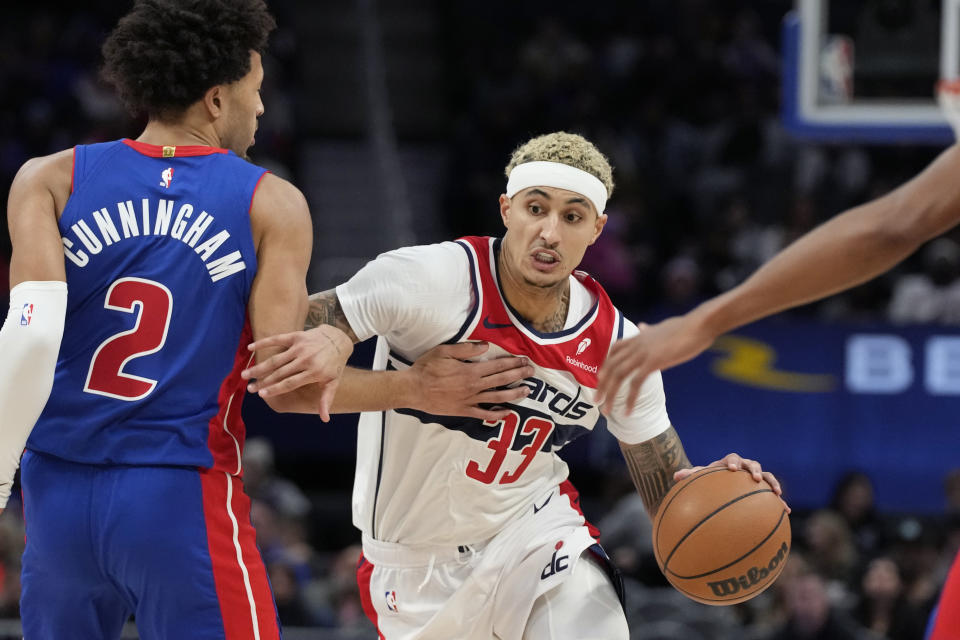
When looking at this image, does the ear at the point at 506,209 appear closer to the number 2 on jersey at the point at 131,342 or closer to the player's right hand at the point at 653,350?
the number 2 on jersey at the point at 131,342

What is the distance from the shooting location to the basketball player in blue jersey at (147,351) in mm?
3580

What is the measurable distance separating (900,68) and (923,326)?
227cm

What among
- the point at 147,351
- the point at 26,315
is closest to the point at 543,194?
the point at 147,351

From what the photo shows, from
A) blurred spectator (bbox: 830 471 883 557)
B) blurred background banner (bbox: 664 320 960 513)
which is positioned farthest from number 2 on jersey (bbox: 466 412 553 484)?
blurred background banner (bbox: 664 320 960 513)

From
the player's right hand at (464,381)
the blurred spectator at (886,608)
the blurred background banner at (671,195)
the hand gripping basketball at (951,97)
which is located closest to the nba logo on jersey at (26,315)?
the player's right hand at (464,381)

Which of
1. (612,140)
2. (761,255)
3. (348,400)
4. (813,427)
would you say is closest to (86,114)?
(612,140)

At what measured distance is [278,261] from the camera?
3.74m

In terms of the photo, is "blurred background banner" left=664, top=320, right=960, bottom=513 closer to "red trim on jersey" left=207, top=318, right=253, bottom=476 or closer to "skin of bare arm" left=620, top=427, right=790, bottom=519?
"skin of bare arm" left=620, top=427, right=790, bottom=519

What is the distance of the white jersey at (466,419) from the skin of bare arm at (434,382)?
0.21 ft

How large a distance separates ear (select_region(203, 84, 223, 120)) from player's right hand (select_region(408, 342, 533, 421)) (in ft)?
3.68

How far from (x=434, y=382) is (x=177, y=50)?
1.38m

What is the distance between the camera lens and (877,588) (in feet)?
27.6

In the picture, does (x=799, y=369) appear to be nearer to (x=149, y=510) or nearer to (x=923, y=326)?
(x=923, y=326)

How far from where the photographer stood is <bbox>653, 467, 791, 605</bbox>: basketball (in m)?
4.50
